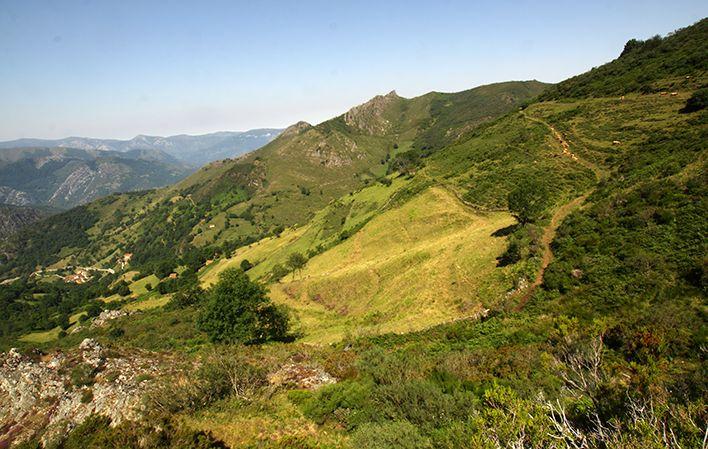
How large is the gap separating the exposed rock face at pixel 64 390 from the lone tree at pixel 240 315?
45.1 feet

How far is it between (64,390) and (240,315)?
20932 mm

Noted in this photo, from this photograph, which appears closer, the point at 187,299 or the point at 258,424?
the point at 258,424

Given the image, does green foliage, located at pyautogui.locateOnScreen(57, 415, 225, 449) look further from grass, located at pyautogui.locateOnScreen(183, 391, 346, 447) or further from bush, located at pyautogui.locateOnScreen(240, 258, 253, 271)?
bush, located at pyautogui.locateOnScreen(240, 258, 253, 271)

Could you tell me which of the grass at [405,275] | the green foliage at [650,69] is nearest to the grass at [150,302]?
the grass at [405,275]

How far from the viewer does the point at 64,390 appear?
2383 cm

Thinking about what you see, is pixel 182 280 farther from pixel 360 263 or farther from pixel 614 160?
pixel 614 160

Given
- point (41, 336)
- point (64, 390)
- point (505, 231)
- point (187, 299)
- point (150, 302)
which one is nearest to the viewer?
point (64, 390)

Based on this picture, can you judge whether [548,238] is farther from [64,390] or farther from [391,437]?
[64,390]

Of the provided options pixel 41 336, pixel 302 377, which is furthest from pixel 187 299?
pixel 302 377

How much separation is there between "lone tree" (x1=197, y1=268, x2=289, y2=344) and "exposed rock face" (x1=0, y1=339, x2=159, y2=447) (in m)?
13.7

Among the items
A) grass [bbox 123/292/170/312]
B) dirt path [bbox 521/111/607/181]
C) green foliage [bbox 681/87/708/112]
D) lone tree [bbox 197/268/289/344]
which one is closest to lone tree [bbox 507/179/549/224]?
dirt path [bbox 521/111/607/181]

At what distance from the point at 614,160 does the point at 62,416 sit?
77.0 metres

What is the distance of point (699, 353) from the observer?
59.6 ft

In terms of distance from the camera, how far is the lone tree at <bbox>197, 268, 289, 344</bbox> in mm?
42812
